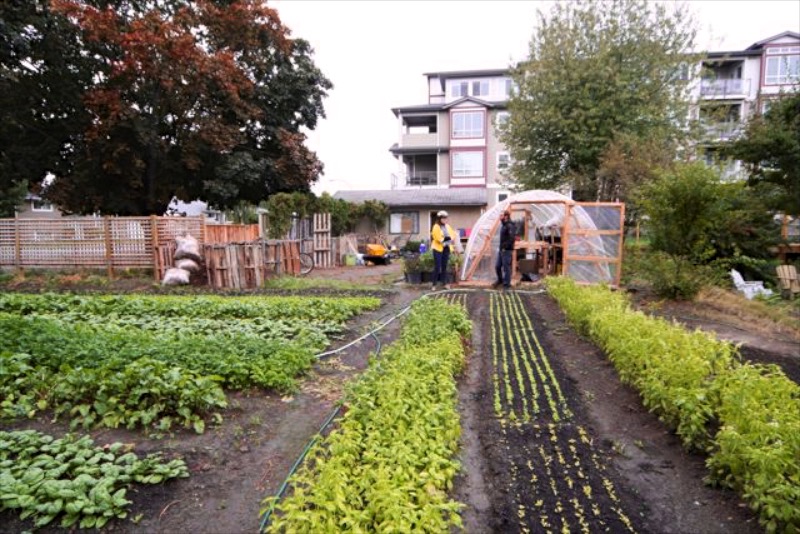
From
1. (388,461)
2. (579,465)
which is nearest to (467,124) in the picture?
(579,465)

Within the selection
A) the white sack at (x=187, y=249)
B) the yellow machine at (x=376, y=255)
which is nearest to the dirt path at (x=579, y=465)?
the white sack at (x=187, y=249)

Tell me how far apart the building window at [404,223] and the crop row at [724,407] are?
1031 inches

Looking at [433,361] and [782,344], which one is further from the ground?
[433,361]

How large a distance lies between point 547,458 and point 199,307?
7025 mm

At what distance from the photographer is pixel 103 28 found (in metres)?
15.3

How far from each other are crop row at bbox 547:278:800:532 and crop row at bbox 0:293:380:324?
4.68 meters

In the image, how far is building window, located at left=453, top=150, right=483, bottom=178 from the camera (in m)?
36.3

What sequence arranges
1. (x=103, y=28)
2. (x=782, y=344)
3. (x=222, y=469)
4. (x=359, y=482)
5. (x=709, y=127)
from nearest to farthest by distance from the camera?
1. (x=359, y=482)
2. (x=222, y=469)
3. (x=782, y=344)
4. (x=103, y=28)
5. (x=709, y=127)

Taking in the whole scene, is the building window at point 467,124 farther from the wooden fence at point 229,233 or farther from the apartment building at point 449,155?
the wooden fence at point 229,233

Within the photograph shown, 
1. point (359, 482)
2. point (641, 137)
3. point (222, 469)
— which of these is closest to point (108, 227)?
point (222, 469)

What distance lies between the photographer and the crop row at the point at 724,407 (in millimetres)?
2609

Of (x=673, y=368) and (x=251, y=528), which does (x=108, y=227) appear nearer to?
(x=251, y=528)

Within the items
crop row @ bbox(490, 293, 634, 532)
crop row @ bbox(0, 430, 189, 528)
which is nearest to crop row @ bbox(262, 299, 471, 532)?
crop row @ bbox(490, 293, 634, 532)

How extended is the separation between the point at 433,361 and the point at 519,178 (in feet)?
63.0
